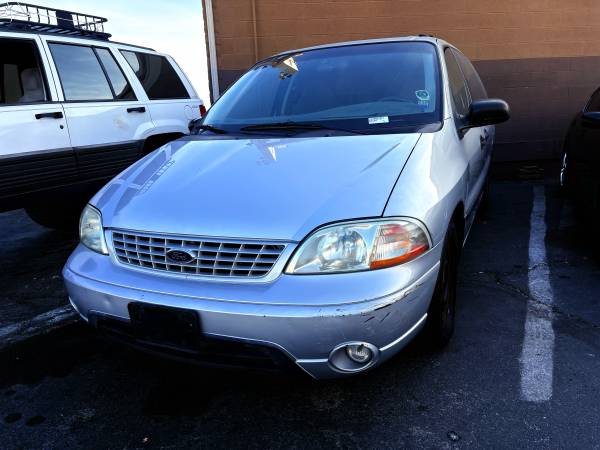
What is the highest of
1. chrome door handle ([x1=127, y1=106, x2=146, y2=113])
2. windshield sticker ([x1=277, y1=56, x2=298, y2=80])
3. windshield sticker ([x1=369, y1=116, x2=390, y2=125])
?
windshield sticker ([x1=277, y1=56, x2=298, y2=80])

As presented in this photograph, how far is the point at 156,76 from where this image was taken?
5.37 m

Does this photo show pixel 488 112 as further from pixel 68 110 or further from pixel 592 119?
pixel 68 110

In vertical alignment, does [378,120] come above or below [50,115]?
above

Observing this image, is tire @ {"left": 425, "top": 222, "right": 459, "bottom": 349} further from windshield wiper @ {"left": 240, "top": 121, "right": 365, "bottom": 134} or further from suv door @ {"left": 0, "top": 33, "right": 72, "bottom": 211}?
suv door @ {"left": 0, "top": 33, "right": 72, "bottom": 211}

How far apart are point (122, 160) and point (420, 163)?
3.34 metres

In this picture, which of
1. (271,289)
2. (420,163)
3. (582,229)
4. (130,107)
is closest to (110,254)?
(271,289)

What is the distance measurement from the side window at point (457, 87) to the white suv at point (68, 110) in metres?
2.92

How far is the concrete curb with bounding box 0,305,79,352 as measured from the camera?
9.84ft

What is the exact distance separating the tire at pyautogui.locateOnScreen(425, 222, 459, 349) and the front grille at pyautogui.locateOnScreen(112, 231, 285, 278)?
85 centimetres

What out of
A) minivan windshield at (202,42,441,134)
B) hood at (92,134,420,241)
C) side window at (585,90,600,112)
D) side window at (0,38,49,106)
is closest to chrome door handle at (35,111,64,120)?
side window at (0,38,49,106)

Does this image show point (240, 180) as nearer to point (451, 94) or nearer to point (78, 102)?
point (451, 94)

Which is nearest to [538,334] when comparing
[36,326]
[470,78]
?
[470,78]

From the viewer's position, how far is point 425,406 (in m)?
2.22

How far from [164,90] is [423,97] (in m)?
3.37
